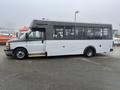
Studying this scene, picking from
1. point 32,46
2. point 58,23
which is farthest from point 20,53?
point 58,23

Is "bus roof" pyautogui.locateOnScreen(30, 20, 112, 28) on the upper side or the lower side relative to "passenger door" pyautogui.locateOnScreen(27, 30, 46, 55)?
upper

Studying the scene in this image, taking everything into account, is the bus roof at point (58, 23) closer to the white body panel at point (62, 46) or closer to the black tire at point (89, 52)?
the white body panel at point (62, 46)

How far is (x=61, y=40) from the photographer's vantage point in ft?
37.7

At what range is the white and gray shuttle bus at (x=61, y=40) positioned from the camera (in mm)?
10797

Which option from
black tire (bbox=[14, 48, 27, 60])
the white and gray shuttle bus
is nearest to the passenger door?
the white and gray shuttle bus

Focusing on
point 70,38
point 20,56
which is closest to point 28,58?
point 20,56

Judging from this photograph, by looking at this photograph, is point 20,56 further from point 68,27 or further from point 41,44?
point 68,27

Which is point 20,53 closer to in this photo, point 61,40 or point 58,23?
point 61,40

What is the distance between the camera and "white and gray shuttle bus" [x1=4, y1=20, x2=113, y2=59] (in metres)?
10.8

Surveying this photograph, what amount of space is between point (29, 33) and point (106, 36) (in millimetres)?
5816

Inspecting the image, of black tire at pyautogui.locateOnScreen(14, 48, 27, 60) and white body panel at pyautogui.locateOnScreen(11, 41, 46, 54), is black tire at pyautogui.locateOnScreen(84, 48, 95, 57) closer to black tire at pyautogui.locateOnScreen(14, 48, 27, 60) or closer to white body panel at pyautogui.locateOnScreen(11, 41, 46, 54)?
white body panel at pyautogui.locateOnScreen(11, 41, 46, 54)

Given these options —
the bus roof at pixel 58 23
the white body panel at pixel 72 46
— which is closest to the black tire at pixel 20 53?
the white body panel at pixel 72 46

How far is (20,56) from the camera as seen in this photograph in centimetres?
1078

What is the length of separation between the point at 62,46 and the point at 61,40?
42 cm
